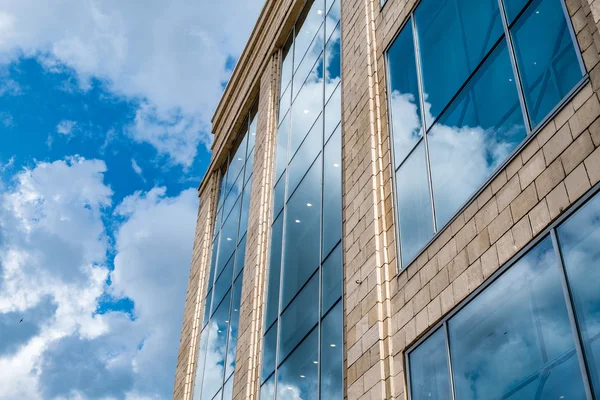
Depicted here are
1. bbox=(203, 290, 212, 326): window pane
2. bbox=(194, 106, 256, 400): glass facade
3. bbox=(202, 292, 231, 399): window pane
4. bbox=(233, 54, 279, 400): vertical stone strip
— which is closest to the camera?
bbox=(233, 54, 279, 400): vertical stone strip

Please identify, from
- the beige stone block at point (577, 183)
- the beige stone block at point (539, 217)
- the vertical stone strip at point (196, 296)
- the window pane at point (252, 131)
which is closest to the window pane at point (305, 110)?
the window pane at point (252, 131)

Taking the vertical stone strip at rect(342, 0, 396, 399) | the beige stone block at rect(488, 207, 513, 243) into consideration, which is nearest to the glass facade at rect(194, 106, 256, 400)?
the vertical stone strip at rect(342, 0, 396, 399)

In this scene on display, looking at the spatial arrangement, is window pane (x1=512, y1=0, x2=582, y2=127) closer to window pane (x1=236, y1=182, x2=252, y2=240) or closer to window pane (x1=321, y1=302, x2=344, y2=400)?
window pane (x1=321, y1=302, x2=344, y2=400)

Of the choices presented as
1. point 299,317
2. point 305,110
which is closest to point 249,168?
point 305,110

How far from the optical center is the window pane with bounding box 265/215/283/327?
21789 millimetres

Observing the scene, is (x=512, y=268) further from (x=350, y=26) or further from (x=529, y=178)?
(x=350, y=26)

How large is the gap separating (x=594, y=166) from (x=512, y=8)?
14.2 ft

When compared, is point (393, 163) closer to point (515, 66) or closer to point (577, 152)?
point (515, 66)

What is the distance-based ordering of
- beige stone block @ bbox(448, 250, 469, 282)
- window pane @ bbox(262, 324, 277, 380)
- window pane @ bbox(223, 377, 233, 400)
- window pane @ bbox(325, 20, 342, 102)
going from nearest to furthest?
beige stone block @ bbox(448, 250, 469, 282) < window pane @ bbox(262, 324, 277, 380) < window pane @ bbox(325, 20, 342, 102) < window pane @ bbox(223, 377, 233, 400)

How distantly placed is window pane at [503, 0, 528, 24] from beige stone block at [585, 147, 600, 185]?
3913 mm

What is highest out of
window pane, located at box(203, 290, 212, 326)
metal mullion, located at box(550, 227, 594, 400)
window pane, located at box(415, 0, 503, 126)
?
window pane, located at box(203, 290, 212, 326)

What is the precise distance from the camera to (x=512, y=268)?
11172 millimetres

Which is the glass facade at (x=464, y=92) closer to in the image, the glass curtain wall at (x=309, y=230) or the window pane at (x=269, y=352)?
the glass curtain wall at (x=309, y=230)

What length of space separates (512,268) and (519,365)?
1501 millimetres
